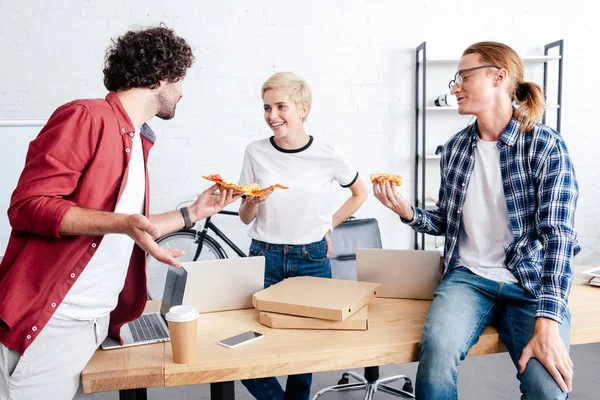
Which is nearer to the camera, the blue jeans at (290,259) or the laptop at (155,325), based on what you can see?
the laptop at (155,325)

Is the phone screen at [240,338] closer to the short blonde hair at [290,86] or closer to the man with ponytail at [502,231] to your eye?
the man with ponytail at [502,231]

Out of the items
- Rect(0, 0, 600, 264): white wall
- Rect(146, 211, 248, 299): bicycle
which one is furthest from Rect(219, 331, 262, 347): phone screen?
Rect(0, 0, 600, 264): white wall

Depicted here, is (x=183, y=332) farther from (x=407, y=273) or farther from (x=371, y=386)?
(x=371, y=386)

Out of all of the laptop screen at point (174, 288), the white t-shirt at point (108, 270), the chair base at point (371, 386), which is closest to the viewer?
the white t-shirt at point (108, 270)

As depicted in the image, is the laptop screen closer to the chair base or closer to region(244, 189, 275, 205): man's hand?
region(244, 189, 275, 205): man's hand

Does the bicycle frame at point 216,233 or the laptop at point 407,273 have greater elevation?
the laptop at point 407,273

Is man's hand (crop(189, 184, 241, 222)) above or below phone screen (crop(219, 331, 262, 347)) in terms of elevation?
above

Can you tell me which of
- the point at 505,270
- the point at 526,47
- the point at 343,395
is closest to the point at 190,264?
the point at 505,270

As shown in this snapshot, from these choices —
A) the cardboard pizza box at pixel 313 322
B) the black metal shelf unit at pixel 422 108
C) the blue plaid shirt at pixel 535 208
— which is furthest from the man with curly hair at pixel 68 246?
the black metal shelf unit at pixel 422 108

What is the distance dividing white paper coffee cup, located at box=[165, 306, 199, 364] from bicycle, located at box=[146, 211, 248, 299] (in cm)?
268

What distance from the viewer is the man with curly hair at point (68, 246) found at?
1350mm

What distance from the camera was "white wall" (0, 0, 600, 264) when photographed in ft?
13.5

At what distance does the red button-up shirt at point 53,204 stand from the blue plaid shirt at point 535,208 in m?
1.08

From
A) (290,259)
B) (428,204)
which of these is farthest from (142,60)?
(428,204)
